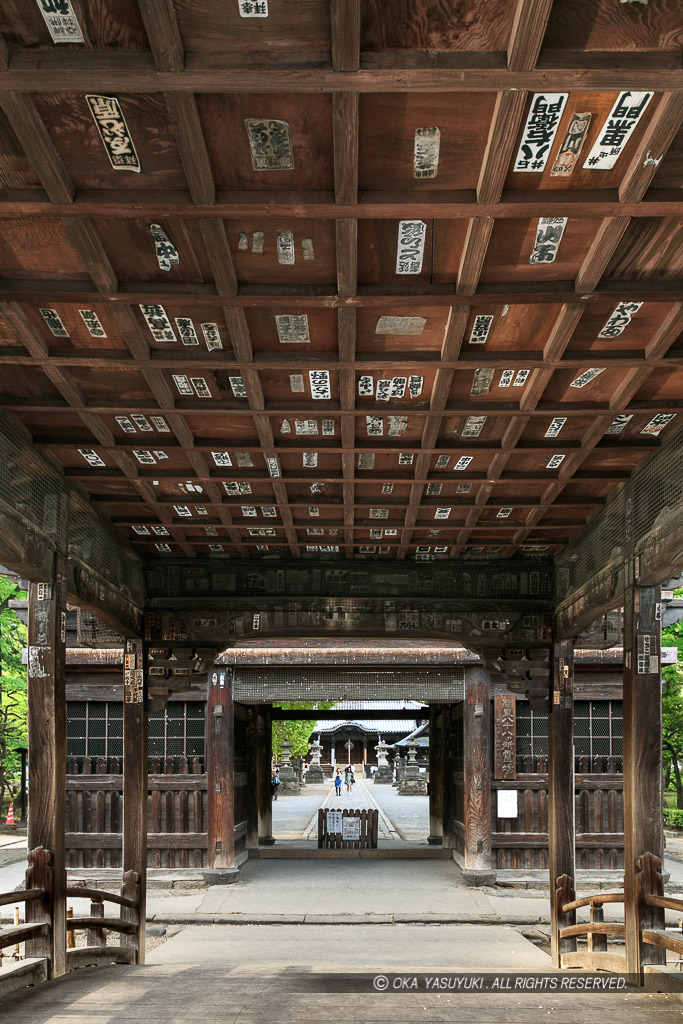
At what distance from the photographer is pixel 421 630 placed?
11.4m

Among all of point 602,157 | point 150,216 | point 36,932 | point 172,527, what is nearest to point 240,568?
point 172,527

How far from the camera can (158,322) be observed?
5.53 metres

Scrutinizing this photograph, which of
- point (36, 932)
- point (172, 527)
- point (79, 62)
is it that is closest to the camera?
point (79, 62)

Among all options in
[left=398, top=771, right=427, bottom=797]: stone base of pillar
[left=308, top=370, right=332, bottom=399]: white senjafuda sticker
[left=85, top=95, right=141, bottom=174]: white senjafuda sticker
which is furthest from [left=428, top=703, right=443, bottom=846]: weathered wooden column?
[left=398, top=771, right=427, bottom=797]: stone base of pillar

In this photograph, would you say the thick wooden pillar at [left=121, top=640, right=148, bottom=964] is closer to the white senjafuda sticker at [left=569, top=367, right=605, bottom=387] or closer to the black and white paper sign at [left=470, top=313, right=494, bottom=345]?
the white senjafuda sticker at [left=569, top=367, right=605, bottom=387]

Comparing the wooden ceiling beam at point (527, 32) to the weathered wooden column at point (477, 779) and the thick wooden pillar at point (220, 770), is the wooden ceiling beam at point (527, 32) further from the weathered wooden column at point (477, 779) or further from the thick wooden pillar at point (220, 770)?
the thick wooden pillar at point (220, 770)

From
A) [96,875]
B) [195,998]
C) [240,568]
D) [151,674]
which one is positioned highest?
[240,568]

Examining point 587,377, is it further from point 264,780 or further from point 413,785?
point 413,785

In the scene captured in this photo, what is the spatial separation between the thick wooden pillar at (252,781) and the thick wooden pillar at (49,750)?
37.2 ft

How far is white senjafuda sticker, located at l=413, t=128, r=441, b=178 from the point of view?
389 centimetres

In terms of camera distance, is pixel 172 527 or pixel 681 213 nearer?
pixel 681 213

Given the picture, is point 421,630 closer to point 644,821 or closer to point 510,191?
point 644,821

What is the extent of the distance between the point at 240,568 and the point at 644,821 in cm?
527

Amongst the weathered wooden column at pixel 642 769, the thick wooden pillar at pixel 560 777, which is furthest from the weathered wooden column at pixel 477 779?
the weathered wooden column at pixel 642 769
